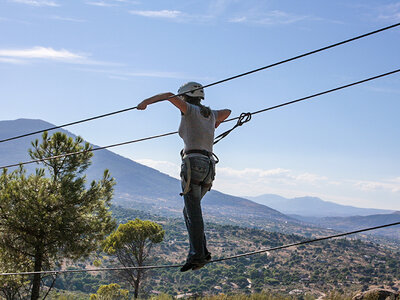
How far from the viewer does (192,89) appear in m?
5.29

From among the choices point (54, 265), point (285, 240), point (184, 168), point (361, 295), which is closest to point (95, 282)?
point (285, 240)

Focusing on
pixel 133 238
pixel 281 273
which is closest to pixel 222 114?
pixel 133 238

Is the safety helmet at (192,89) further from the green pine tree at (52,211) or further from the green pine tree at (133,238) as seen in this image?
the green pine tree at (133,238)

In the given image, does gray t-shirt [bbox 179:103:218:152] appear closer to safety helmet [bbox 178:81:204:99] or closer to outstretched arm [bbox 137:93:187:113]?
outstretched arm [bbox 137:93:187:113]

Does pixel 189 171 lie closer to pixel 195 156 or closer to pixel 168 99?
pixel 195 156

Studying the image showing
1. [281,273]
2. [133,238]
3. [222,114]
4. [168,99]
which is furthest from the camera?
[281,273]

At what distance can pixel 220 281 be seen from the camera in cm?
7581

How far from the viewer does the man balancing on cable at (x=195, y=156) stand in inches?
199

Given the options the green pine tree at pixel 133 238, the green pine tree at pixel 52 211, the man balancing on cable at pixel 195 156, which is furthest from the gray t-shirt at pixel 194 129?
the green pine tree at pixel 133 238

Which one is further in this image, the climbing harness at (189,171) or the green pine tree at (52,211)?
the green pine tree at (52,211)

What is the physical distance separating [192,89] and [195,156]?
836mm

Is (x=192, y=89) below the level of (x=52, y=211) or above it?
above

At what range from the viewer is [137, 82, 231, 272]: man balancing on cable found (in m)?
5.05

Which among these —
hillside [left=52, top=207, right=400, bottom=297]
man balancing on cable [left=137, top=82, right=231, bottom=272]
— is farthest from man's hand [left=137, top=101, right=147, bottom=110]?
hillside [left=52, top=207, right=400, bottom=297]
